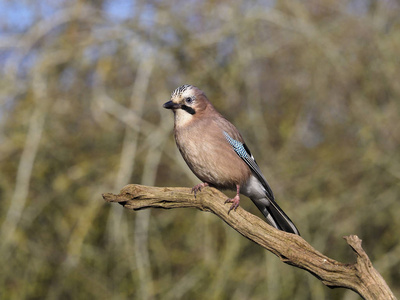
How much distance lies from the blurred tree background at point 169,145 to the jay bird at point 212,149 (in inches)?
45.8

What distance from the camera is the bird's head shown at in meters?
5.64

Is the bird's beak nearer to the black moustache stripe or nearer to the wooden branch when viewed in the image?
the black moustache stripe

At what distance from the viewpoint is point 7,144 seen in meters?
7.40

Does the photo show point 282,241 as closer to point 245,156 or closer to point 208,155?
point 208,155

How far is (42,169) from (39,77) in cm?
100

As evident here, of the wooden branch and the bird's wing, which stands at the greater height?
the bird's wing

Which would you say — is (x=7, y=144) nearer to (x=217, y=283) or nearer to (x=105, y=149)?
(x=105, y=149)

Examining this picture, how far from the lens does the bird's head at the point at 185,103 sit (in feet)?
18.5

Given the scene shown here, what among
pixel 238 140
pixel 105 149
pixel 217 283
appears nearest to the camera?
pixel 238 140

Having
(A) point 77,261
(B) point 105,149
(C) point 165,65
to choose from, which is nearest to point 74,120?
(B) point 105,149

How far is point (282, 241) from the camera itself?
439 cm

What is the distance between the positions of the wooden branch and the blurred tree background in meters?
2.17

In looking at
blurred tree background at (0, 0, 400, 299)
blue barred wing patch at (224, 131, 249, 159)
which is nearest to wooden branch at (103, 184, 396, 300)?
blue barred wing patch at (224, 131, 249, 159)

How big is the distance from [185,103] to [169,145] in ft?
5.87
